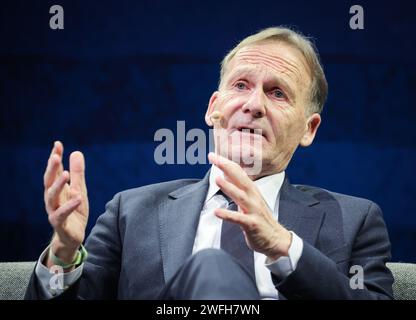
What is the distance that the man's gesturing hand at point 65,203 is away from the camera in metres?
1.10

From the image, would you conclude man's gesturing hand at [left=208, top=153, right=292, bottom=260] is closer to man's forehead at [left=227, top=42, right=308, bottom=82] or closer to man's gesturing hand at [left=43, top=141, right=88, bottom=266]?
man's gesturing hand at [left=43, top=141, right=88, bottom=266]

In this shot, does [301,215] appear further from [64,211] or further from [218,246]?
[64,211]

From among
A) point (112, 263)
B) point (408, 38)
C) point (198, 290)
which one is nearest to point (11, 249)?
point (112, 263)

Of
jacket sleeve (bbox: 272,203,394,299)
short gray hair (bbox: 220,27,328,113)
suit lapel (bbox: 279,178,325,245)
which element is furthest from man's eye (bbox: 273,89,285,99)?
jacket sleeve (bbox: 272,203,394,299)

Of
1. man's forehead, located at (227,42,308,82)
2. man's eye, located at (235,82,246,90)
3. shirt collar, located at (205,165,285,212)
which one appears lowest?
shirt collar, located at (205,165,285,212)

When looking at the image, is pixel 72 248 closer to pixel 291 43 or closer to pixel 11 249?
pixel 291 43

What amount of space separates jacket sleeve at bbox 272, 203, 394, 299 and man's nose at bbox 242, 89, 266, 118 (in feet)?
1.13

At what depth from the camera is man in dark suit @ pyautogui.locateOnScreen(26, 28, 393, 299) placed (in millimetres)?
1151

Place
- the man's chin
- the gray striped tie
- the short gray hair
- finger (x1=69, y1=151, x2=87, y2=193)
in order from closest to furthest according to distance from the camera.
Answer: finger (x1=69, y1=151, x2=87, y2=193) < the gray striped tie < the man's chin < the short gray hair

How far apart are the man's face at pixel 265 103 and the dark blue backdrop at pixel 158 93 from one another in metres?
0.39

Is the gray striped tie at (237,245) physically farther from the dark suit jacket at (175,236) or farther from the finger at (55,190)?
the finger at (55,190)

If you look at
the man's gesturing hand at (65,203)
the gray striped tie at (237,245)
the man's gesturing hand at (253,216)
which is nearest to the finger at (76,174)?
the man's gesturing hand at (65,203)

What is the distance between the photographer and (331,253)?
1.41 m

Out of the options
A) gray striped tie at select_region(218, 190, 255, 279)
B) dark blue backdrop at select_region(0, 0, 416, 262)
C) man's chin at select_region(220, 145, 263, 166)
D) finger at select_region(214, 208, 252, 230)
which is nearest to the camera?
finger at select_region(214, 208, 252, 230)
